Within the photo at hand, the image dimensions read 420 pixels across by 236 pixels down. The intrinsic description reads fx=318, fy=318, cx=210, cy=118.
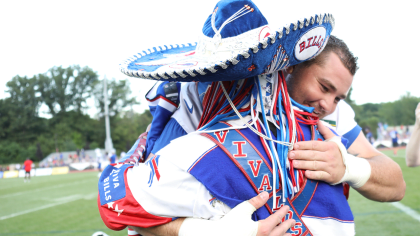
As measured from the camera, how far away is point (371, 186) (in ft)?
5.30

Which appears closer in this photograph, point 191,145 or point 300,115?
point 191,145

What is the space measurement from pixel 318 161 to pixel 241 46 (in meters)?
0.57

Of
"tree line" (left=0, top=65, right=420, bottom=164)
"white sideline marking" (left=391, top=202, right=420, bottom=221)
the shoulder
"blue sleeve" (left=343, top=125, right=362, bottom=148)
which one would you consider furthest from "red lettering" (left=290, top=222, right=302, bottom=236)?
"tree line" (left=0, top=65, right=420, bottom=164)

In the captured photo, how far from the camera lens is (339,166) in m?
1.39

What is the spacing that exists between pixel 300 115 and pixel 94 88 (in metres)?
51.3

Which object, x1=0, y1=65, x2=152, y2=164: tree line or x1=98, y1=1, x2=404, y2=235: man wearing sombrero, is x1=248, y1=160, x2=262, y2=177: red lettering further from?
x1=0, y1=65, x2=152, y2=164: tree line

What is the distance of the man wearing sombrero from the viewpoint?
122 centimetres

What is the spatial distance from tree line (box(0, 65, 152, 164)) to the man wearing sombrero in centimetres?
3730

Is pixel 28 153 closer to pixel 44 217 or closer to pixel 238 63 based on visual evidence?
pixel 44 217

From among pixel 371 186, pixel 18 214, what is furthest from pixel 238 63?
pixel 18 214

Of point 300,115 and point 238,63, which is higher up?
point 238,63

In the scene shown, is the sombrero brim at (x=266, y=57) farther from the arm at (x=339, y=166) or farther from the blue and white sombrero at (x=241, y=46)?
the arm at (x=339, y=166)

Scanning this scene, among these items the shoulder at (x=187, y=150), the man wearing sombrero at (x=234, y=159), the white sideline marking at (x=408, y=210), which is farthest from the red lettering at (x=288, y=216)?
the white sideline marking at (x=408, y=210)

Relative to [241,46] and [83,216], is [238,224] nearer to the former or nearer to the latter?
[241,46]
